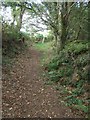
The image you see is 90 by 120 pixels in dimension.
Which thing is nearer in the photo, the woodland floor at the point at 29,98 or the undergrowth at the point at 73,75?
the woodland floor at the point at 29,98

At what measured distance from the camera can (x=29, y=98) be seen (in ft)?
25.0

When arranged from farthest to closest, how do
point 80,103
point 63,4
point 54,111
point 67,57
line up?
1. point 63,4
2. point 67,57
3. point 80,103
4. point 54,111

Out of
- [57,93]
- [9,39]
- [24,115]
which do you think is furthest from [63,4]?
[24,115]

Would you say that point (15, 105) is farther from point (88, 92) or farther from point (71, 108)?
point (88, 92)

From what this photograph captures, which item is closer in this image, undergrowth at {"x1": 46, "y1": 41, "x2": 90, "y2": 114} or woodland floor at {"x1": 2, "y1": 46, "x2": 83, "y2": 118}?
woodland floor at {"x1": 2, "y1": 46, "x2": 83, "y2": 118}

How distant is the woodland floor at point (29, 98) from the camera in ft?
21.2

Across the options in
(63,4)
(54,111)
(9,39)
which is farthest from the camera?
(9,39)

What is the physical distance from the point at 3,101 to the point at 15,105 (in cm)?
44

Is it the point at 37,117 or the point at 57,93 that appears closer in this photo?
the point at 37,117

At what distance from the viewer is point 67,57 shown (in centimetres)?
1138

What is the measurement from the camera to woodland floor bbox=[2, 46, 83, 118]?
21.2 feet

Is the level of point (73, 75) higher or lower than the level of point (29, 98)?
higher

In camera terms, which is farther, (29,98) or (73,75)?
(73,75)

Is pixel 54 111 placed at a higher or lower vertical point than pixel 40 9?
lower
